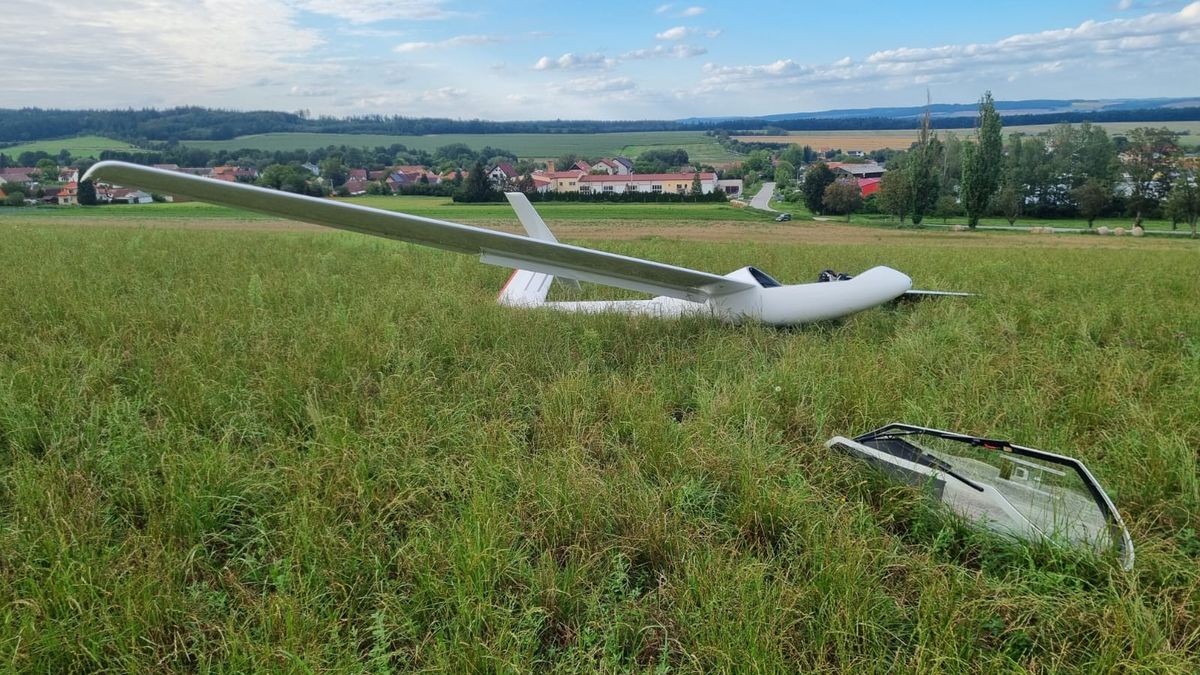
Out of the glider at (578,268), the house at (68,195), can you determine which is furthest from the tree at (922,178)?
the house at (68,195)

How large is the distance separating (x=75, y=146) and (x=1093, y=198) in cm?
10348

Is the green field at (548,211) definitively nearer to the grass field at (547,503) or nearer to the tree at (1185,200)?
the tree at (1185,200)

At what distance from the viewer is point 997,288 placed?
8570mm

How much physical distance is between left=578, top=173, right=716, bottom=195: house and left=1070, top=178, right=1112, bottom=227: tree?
38951mm

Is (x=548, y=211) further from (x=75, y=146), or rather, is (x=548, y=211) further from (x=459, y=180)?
(x=75, y=146)

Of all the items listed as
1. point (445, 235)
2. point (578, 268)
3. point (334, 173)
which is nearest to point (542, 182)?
point (334, 173)

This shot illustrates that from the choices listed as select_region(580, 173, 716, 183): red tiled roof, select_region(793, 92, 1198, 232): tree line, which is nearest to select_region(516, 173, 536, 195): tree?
select_region(580, 173, 716, 183): red tiled roof

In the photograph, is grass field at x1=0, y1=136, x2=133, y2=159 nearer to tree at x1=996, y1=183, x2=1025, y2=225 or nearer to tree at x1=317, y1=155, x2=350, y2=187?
tree at x1=317, y1=155, x2=350, y2=187

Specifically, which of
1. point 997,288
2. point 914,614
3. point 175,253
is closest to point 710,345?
point 914,614

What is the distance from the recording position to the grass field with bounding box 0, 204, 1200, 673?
1933 mm

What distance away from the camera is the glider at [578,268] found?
446cm

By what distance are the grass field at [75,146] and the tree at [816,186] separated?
231 ft

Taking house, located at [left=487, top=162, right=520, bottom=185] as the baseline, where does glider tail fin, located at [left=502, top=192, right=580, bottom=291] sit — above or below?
below

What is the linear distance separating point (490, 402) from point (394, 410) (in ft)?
2.06
